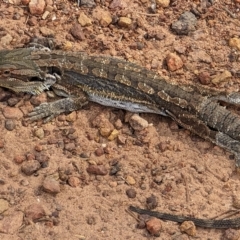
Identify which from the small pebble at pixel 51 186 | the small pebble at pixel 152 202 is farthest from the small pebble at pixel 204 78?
the small pebble at pixel 51 186

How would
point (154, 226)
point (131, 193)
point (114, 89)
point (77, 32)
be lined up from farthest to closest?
point (77, 32) → point (114, 89) → point (131, 193) → point (154, 226)

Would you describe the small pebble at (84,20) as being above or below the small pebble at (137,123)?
above

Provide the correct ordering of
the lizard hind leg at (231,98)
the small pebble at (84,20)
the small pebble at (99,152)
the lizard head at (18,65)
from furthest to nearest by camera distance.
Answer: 1. the small pebble at (84,20)
2. the lizard head at (18,65)
3. the lizard hind leg at (231,98)
4. the small pebble at (99,152)

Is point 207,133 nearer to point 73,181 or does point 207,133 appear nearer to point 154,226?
point 154,226

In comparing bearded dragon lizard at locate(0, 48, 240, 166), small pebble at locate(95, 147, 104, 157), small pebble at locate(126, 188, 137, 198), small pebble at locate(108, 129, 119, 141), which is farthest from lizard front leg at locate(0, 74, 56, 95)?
small pebble at locate(126, 188, 137, 198)

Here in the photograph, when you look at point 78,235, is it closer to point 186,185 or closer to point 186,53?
point 186,185

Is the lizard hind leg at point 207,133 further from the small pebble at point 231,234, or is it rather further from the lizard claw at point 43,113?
the lizard claw at point 43,113

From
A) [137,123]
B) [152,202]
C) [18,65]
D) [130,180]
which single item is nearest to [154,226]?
[152,202]
